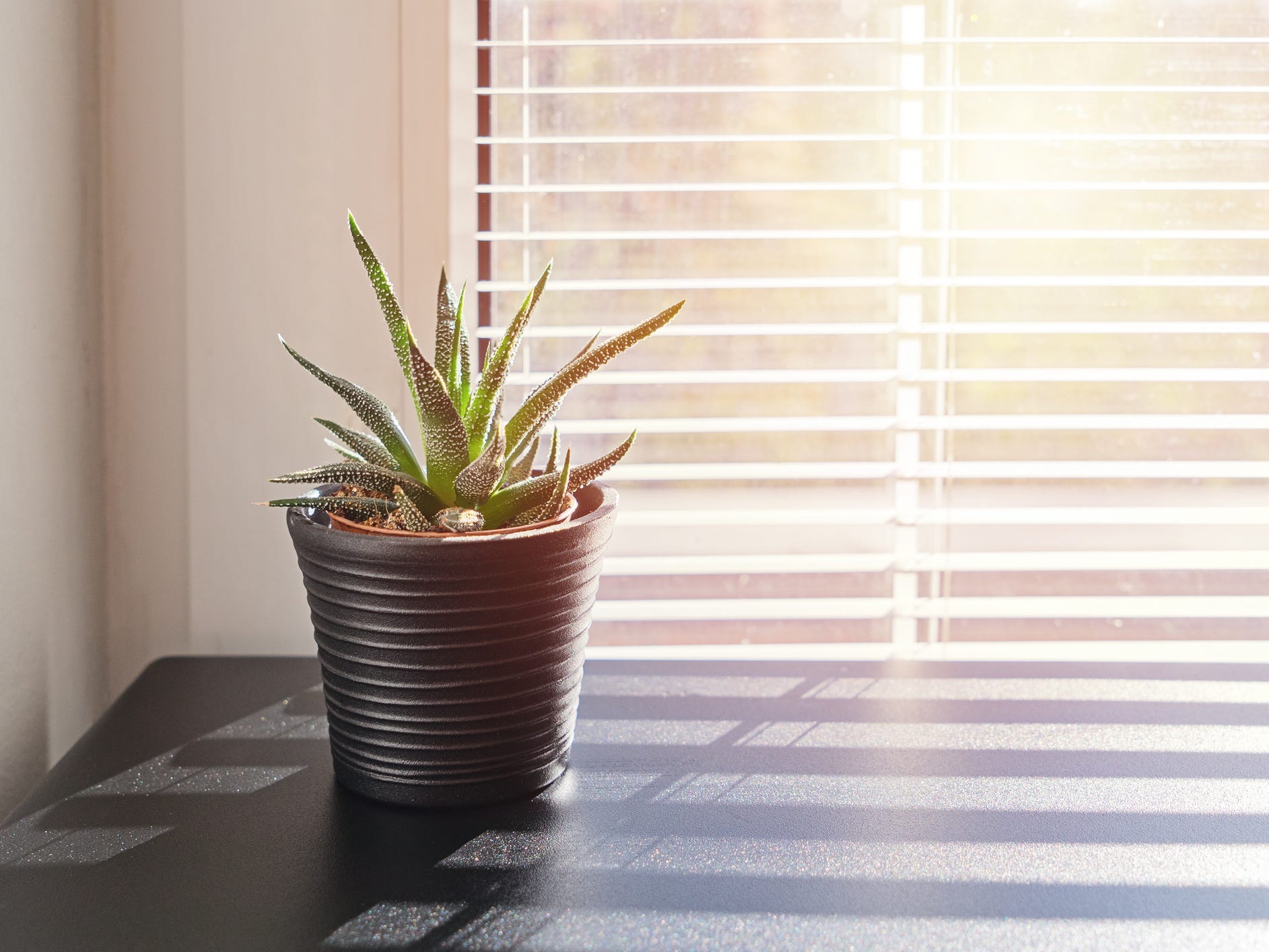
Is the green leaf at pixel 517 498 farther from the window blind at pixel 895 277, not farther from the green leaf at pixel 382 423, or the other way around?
the window blind at pixel 895 277

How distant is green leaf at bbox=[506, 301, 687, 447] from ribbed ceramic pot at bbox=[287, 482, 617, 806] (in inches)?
3.2

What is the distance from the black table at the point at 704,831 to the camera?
656 mm

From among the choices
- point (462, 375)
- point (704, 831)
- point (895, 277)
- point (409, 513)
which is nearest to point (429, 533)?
point (409, 513)

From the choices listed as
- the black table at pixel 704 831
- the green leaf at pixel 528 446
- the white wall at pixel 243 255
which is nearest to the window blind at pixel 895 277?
the white wall at pixel 243 255

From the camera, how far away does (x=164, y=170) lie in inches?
43.5

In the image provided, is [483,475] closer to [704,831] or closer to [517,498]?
[517,498]

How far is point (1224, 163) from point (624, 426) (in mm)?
693

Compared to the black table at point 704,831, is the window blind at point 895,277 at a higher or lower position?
higher

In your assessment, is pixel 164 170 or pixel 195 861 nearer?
pixel 195 861

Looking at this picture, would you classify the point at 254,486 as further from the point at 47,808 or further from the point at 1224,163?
the point at 1224,163

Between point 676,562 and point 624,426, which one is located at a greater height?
point 624,426

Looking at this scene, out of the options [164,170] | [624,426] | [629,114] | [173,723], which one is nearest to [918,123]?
[629,114]

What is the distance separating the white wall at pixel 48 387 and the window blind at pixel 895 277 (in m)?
0.37

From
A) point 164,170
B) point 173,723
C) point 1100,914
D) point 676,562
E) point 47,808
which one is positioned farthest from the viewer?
point 676,562
